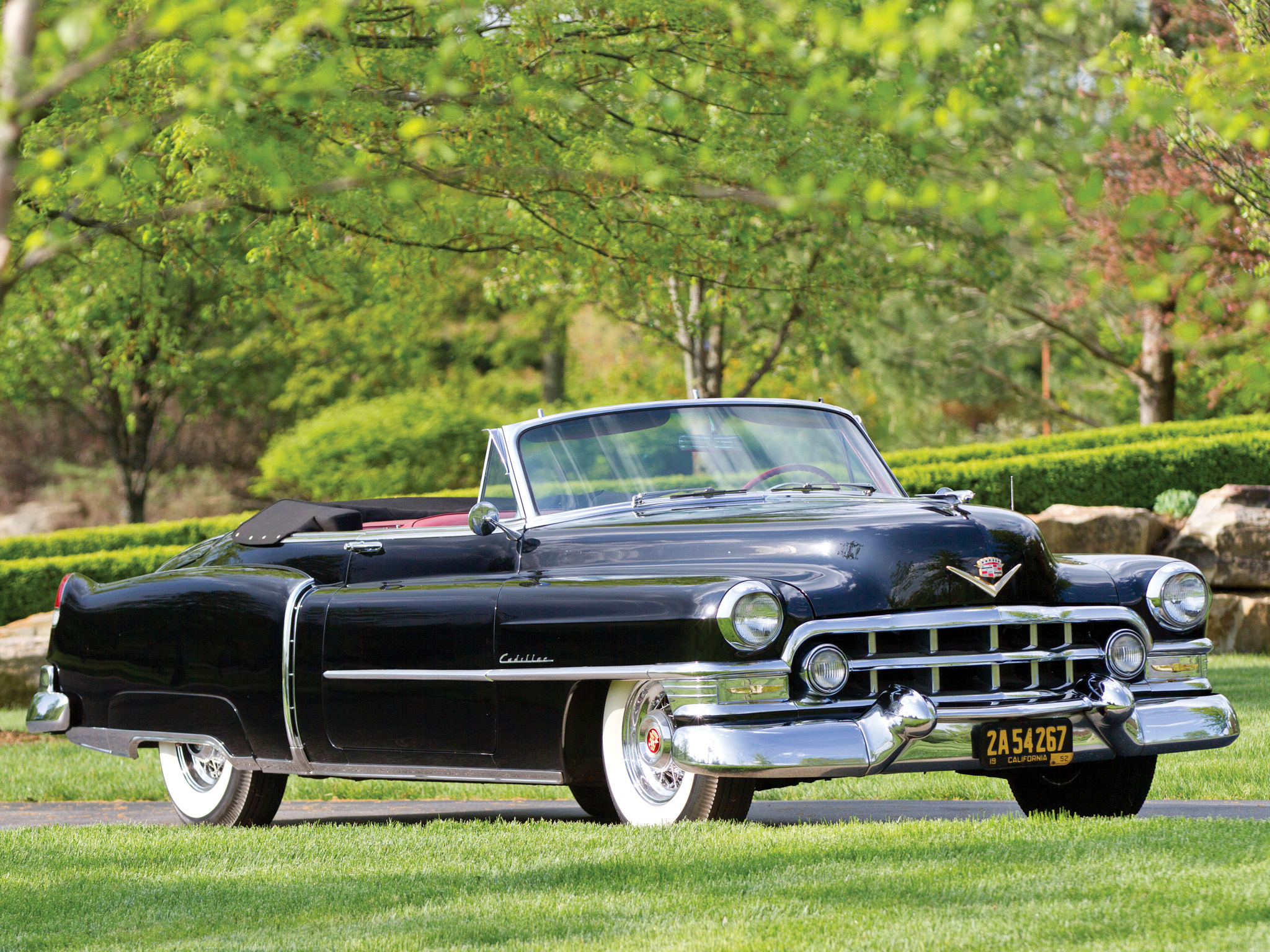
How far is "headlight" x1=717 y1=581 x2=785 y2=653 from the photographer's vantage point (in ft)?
20.0

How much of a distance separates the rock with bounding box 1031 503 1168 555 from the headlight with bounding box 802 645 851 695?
34.1 feet

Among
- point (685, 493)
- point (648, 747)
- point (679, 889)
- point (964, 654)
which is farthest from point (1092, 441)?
point (679, 889)

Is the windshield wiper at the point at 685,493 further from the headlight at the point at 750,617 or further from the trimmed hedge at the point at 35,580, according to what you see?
the trimmed hedge at the point at 35,580

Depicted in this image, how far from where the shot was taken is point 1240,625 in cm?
1630

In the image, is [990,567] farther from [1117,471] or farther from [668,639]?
[1117,471]

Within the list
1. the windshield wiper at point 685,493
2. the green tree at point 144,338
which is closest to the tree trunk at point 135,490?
the green tree at point 144,338

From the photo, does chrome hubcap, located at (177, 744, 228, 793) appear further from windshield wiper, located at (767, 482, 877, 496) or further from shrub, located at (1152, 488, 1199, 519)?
shrub, located at (1152, 488, 1199, 519)

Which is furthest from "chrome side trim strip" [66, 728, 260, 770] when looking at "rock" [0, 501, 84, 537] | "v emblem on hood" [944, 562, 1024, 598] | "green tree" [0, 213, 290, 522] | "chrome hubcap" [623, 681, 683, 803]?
"rock" [0, 501, 84, 537]

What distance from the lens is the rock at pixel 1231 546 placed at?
54.3 feet

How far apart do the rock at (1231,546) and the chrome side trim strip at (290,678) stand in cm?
1113

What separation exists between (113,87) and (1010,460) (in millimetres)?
10326

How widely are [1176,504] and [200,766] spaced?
12375 millimetres

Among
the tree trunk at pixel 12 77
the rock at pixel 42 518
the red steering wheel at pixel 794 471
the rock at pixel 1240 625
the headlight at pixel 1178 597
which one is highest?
the tree trunk at pixel 12 77

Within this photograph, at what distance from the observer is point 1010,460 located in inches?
712
